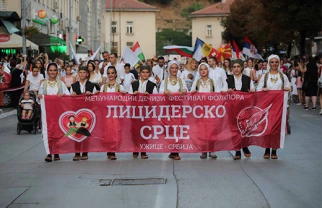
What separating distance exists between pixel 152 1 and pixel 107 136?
187m

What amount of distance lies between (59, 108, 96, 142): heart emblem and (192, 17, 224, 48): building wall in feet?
339

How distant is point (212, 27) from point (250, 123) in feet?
347

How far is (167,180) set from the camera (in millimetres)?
9867

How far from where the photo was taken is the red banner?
40.2 ft

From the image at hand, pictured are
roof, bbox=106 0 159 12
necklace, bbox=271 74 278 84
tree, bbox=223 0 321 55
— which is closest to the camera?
necklace, bbox=271 74 278 84

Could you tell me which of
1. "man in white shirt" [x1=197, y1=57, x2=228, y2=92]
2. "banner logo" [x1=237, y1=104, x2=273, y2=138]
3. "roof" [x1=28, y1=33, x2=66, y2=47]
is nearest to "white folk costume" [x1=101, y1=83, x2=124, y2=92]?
"man in white shirt" [x1=197, y1=57, x2=228, y2=92]

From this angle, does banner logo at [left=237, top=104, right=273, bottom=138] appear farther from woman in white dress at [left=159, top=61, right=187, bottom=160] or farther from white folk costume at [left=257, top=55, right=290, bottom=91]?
woman in white dress at [left=159, top=61, right=187, bottom=160]

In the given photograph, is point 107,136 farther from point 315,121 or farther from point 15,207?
point 315,121

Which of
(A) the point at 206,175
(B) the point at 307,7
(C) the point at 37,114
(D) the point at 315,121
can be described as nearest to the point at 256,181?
(A) the point at 206,175

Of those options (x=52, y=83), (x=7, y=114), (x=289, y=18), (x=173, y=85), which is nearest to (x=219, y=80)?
(x=173, y=85)

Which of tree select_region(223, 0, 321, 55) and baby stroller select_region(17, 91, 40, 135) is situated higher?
tree select_region(223, 0, 321, 55)

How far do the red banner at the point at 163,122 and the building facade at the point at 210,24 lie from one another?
10353cm

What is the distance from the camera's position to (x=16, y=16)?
129 feet

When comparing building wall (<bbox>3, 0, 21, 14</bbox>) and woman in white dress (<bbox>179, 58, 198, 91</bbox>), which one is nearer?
woman in white dress (<bbox>179, 58, 198, 91</bbox>)
